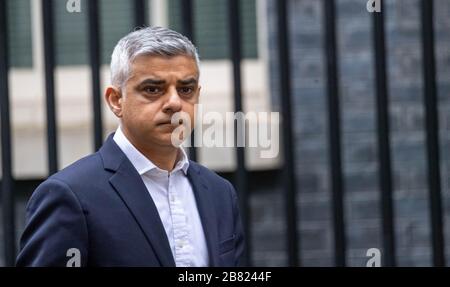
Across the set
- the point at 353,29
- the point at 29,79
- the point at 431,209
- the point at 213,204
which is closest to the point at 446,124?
the point at 353,29

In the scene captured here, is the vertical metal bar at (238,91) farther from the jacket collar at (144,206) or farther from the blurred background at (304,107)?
the blurred background at (304,107)

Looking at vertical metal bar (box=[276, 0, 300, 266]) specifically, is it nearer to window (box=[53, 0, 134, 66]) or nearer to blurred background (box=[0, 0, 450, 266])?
blurred background (box=[0, 0, 450, 266])

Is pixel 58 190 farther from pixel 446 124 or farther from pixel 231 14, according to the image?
pixel 446 124

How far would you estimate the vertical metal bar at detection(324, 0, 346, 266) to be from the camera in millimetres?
3424

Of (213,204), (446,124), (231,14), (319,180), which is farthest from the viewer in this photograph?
(319,180)

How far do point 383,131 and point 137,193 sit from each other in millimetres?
1016

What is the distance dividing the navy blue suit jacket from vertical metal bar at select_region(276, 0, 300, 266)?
0.63m

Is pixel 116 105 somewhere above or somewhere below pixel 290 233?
above

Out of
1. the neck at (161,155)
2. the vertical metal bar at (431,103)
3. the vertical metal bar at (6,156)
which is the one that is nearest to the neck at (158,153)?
the neck at (161,155)

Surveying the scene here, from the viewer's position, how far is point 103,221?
105 inches

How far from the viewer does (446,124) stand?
6527 mm

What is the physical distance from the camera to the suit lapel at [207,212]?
2.79 meters

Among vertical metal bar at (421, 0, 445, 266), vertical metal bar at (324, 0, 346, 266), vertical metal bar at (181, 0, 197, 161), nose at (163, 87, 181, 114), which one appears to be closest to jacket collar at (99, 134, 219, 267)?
nose at (163, 87, 181, 114)

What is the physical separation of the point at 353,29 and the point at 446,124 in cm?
86
